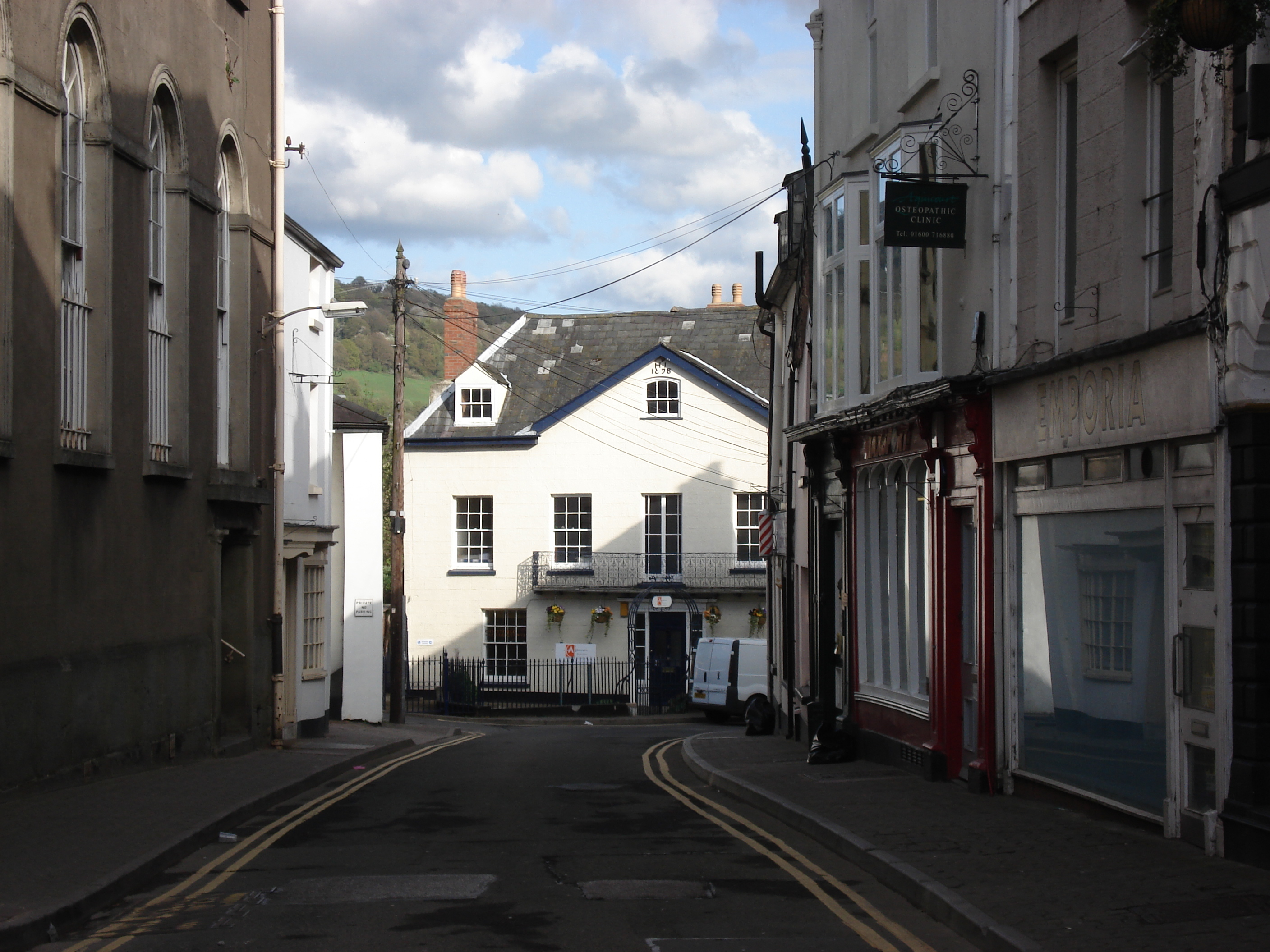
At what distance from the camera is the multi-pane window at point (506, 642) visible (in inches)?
1587

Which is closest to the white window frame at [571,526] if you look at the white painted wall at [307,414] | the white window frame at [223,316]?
the white painted wall at [307,414]

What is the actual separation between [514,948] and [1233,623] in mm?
5030

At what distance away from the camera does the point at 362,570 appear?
2923 cm

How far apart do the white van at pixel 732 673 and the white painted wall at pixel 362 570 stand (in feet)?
25.1

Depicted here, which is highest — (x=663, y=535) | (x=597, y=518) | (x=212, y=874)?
(x=597, y=518)

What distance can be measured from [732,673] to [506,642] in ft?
35.3

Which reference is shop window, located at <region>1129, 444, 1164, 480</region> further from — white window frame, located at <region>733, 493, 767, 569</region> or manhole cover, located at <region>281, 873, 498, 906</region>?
white window frame, located at <region>733, 493, 767, 569</region>

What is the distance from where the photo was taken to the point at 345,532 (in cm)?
2880

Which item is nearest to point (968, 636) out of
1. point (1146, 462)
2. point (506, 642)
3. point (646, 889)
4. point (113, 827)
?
point (1146, 462)

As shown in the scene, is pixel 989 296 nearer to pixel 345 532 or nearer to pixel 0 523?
pixel 0 523

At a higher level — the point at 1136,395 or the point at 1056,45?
the point at 1056,45

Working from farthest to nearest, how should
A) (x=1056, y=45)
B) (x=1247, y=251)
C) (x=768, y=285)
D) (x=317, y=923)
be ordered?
(x=768, y=285) < (x=1056, y=45) < (x=1247, y=251) < (x=317, y=923)

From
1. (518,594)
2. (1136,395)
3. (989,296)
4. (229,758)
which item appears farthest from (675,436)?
(1136,395)

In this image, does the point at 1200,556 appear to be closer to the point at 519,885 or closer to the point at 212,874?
the point at 519,885
